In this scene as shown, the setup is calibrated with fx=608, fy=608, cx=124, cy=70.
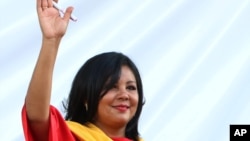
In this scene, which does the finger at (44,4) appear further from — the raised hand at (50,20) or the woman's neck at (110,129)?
the woman's neck at (110,129)

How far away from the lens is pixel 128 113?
1.11 meters

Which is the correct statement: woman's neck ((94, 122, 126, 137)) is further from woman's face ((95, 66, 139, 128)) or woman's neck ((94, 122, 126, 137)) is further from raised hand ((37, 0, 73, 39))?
raised hand ((37, 0, 73, 39))

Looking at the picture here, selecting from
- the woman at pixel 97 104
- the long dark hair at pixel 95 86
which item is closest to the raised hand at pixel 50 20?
the woman at pixel 97 104

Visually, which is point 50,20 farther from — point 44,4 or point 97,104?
point 97,104

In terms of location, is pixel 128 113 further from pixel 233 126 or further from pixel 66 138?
pixel 233 126

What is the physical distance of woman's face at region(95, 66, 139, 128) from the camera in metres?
1.10

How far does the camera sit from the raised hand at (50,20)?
922 mm

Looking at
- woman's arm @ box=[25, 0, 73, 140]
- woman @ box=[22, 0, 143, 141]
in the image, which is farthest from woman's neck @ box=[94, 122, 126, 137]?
woman's arm @ box=[25, 0, 73, 140]

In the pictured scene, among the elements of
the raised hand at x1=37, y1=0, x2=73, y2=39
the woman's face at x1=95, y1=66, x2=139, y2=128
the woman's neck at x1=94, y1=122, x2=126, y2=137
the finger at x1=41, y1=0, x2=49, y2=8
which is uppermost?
the finger at x1=41, y1=0, x2=49, y2=8

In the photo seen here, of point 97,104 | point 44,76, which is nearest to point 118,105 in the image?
point 97,104

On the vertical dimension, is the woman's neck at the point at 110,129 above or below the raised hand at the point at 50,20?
below

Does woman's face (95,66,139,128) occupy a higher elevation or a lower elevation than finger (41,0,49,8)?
lower

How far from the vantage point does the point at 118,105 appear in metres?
1.10

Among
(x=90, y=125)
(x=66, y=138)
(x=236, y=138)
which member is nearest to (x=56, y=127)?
(x=66, y=138)
